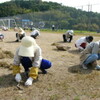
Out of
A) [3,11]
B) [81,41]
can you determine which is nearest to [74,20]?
[81,41]

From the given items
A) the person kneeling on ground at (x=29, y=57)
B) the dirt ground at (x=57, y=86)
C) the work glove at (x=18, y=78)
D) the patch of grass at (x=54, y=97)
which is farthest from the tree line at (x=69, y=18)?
the patch of grass at (x=54, y=97)

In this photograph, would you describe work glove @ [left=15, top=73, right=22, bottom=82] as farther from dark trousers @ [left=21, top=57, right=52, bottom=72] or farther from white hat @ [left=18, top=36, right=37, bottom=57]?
white hat @ [left=18, top=36, right=37, bottom=57]


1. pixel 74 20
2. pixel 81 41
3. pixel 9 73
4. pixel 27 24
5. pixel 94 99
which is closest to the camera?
pixel 94 99

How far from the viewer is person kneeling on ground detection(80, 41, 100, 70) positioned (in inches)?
223

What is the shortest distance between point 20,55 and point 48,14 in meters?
32.4

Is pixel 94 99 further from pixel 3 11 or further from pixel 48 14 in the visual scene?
pixel 3 11

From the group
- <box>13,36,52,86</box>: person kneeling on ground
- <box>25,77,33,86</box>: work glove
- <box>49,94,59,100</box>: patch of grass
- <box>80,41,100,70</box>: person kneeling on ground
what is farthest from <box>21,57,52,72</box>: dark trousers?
<box>80,41,100,70</box>: person kneeling on ground

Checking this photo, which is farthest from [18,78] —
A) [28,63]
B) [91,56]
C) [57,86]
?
[91,56]

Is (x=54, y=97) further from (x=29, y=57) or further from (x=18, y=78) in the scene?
(x=29, y=57)

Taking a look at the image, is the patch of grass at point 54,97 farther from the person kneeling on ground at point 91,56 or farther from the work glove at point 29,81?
the person kneeling on ground at point 91,56

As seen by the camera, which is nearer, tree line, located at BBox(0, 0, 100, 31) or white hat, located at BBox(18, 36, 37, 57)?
white hat, located at BBox(18, 36, 37, 57)

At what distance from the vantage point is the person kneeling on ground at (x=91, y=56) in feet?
18.6

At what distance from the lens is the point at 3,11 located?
7362 centimetres

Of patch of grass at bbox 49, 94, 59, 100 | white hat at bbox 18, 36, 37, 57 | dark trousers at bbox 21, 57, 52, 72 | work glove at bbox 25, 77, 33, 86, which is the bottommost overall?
patch of grass at bbox 49, 94, 59, 100
